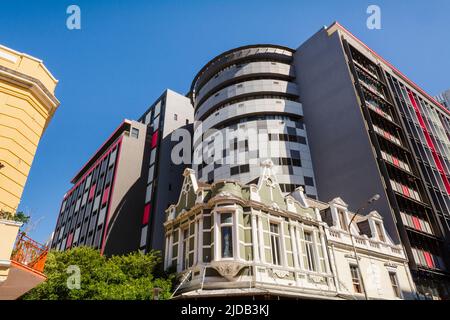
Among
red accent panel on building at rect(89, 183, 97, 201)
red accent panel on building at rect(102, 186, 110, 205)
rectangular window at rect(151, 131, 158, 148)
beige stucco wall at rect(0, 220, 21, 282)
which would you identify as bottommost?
beige stucco wall at rect(0, 220, 21, 282)

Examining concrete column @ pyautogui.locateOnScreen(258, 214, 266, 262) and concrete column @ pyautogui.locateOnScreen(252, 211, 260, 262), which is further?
concrete column @ pyautogui.locateOnScreen(258, 214, 266, 262)

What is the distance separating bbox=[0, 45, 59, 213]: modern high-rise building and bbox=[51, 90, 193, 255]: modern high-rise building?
107 feet

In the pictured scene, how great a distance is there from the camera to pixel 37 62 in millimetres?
15109

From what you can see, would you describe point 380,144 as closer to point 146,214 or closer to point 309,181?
point 309,181

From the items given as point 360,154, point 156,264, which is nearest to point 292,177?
point 360,154

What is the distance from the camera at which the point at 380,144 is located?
37.2 meters

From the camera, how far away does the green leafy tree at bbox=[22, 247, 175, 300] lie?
18906 millimetres

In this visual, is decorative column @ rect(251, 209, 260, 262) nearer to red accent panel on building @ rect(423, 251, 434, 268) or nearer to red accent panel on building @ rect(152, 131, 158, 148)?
red accent panel on building @ rect(423, 251, 434, 268)

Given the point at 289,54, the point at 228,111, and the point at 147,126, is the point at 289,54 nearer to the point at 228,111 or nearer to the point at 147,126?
the point at 228,111

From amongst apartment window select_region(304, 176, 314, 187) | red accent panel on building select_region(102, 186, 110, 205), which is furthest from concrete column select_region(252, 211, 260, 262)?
red accent panel on building select_region(102, 186, 110, 205)

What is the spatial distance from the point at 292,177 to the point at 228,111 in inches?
560

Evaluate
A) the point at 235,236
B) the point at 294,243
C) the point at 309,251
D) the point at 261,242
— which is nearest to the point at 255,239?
the point at 261,242

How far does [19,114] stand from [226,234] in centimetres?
1275

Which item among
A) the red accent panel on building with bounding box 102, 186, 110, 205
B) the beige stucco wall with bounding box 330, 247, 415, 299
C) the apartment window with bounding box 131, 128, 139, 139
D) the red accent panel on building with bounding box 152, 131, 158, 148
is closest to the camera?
the beige stucco wall with bounding box 330, 247, 415, 299
